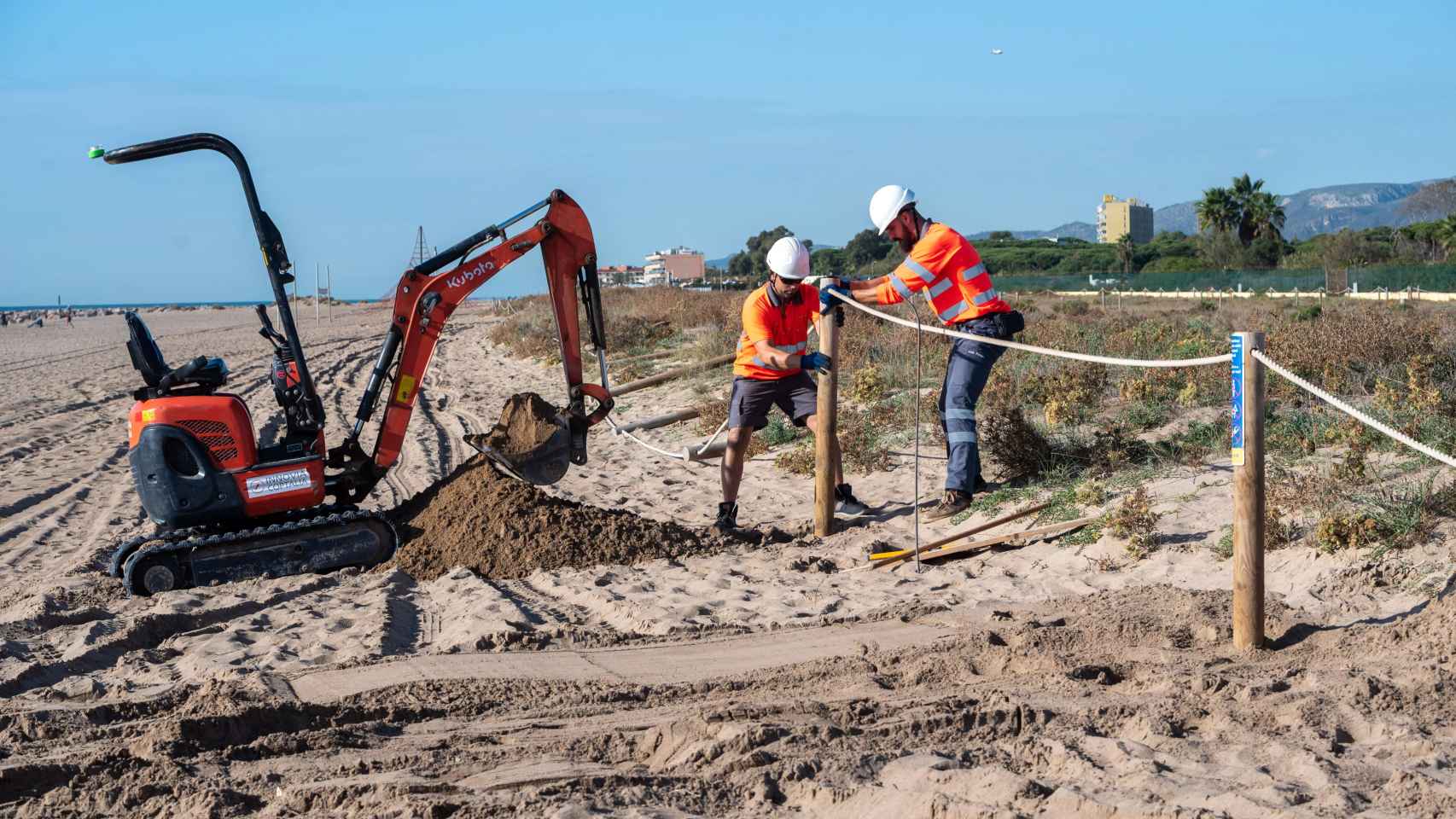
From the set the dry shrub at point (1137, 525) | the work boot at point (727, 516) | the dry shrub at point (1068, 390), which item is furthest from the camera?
the dry shrub at point (1068, 390)

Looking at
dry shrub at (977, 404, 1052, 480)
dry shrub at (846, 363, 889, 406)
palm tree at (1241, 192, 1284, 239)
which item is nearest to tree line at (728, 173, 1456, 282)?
palm tree at (1241, 192, 1284, 239)

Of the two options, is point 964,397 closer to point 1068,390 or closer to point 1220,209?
point 1068,390

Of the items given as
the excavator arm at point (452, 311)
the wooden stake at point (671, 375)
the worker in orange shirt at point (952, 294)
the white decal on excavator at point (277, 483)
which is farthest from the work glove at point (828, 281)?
Result: the wooden stake at point (671, 375)

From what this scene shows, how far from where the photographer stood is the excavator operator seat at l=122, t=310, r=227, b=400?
776 cm

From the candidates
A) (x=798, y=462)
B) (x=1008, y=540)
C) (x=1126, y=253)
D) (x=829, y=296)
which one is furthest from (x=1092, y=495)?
(x=1126, y=253)

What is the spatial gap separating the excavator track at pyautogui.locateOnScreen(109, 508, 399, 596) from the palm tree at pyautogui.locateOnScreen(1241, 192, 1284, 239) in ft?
251

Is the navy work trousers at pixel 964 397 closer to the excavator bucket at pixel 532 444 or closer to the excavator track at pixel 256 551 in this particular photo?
the excavator bucket at pixel 532 444

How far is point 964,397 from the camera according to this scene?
8.10 metres

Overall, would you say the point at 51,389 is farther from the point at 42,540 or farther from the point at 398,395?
the point at 398,395

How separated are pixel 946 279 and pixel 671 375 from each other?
8952mm

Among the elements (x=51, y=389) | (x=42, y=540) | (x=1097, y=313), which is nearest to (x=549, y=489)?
(x=42, y=540)

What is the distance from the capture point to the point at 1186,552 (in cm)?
696

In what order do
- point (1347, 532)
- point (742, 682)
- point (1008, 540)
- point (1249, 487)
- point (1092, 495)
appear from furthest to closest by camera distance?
point (1092, 495) → point (1008, 540) → point (1347, 532) → point (742, 682) → point (1249, 487)

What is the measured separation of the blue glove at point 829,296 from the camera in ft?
26.9
